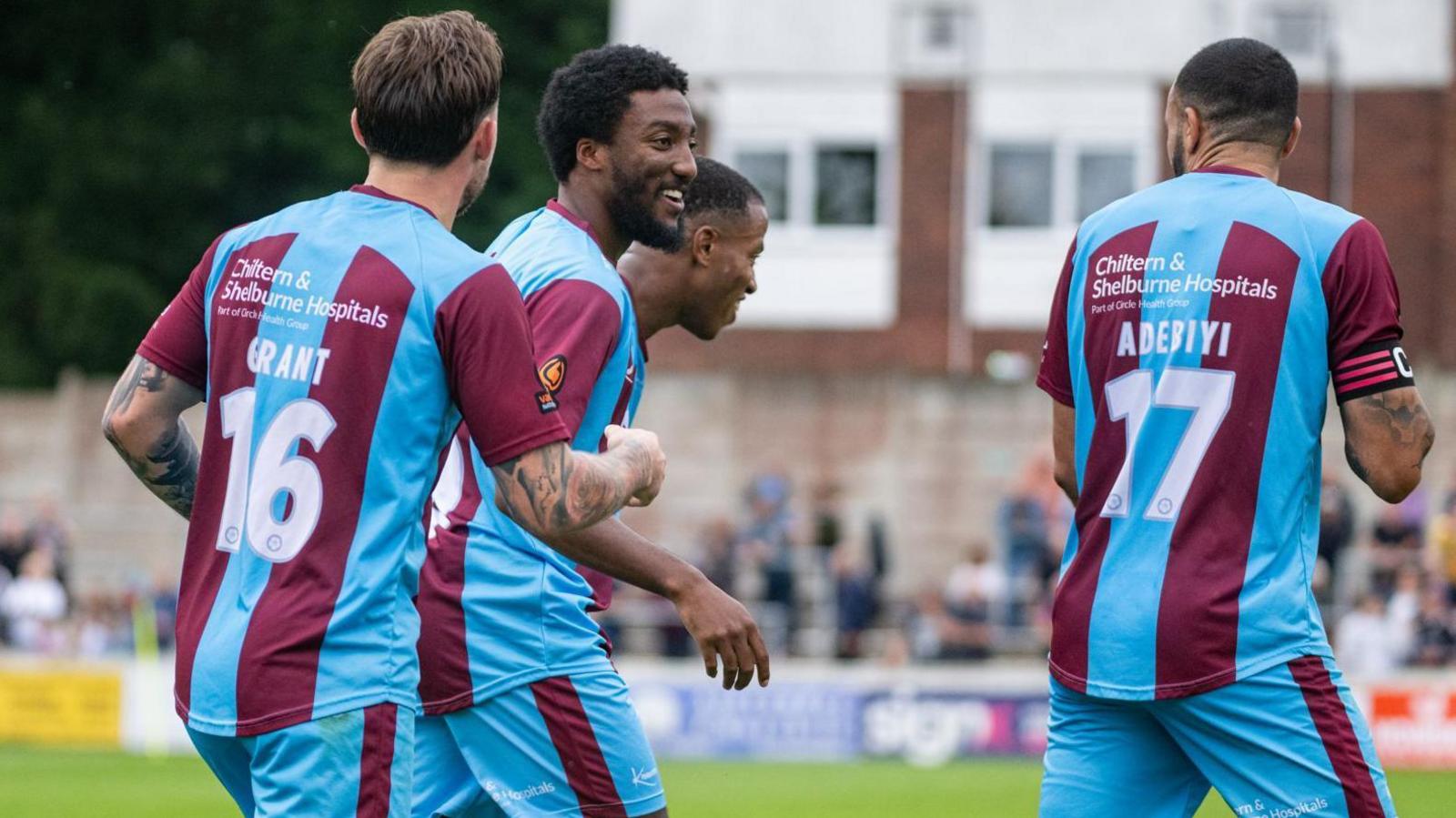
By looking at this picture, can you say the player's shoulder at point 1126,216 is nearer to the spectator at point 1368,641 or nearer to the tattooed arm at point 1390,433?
the tattooed arm at point 1390,433

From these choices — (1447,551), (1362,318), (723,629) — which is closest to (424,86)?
(723,629)

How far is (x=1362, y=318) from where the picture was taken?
14.8 ft

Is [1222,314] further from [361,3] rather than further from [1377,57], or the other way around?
[361,3]

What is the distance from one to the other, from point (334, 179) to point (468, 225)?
318cm

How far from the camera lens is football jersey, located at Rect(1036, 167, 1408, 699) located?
4.51m

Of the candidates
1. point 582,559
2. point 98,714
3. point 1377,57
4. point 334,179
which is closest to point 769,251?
point 1377,57

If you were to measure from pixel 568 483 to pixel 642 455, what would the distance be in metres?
0.25

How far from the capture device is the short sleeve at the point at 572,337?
4.65m

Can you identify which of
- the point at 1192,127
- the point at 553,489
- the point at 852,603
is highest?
the point at 1192,127

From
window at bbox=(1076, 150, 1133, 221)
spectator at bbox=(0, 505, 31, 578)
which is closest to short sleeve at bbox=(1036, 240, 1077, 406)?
spectator at bbox=(0, 505, 31, 578)

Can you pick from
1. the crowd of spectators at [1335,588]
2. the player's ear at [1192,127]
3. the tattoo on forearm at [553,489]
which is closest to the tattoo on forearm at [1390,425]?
the player's ear at [1192,127]

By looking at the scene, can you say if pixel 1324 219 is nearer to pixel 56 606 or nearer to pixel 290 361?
pixel 290 361

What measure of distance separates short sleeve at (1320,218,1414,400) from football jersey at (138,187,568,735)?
5.93 ft

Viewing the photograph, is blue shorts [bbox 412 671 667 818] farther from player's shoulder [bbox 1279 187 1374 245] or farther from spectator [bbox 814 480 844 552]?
spectator [bbox 814 480 844 552]
